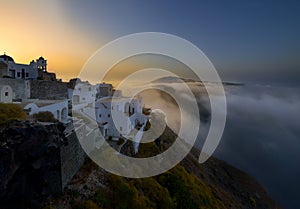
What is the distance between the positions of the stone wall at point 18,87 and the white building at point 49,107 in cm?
164

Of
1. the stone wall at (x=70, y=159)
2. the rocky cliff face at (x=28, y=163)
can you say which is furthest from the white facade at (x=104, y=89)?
the rocky cliff face at (x=28, y=163)

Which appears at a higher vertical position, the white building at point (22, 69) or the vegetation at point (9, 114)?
the white building at point (22, 69)

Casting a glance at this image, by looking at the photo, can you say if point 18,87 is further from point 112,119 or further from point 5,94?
point 112,119

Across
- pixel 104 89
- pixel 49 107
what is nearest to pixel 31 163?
pixel 49 107

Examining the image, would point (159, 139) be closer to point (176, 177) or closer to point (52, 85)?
point (176, 177)

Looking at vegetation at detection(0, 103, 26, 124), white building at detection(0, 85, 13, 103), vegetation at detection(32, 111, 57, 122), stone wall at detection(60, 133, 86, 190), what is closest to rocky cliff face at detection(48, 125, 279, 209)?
stone wall at detection(60, 133, 86, 190)

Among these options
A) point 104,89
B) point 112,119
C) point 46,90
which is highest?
point 104,89

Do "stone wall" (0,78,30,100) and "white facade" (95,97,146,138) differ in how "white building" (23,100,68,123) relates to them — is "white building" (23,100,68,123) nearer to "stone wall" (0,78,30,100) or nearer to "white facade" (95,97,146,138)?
"stone wall" (0,78,30,100)

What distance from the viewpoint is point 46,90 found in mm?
15312

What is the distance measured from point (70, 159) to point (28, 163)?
8.18 ft

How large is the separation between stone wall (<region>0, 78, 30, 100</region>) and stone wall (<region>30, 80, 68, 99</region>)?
568 millimetres

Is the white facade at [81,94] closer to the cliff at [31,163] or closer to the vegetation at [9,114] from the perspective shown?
the vegetation at [9,114]

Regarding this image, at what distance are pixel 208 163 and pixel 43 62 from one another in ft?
112

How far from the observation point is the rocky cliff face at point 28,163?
20.2ft
